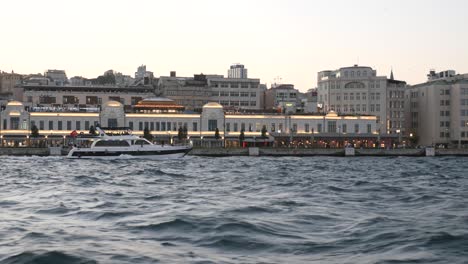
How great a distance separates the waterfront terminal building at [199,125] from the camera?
397 ft

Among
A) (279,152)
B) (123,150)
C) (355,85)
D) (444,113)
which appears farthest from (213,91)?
(123,150)

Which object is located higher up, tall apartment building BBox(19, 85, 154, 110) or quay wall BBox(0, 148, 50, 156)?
tall apartment building BBox(19, 85, 154, 110)

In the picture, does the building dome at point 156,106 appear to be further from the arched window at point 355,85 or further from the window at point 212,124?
the arched window at point 355,85

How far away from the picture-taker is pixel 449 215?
31.1 m

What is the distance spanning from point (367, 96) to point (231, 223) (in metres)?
126

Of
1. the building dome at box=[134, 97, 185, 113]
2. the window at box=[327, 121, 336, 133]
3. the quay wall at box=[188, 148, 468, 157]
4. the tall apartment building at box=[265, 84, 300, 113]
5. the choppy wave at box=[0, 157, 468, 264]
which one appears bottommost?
the choppy wave at box=[0, 157, 468, 264]

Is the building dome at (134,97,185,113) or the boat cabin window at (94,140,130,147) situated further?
Answer: the building dome at (134,97,185,113)

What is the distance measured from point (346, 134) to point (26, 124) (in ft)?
181

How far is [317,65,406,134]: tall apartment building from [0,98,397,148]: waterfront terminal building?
1801 cm

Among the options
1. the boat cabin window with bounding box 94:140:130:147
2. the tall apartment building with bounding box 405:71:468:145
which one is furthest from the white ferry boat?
the tall apartment building with bounding box 405:71:468:145

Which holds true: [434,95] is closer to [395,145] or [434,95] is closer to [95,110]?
[395,145]

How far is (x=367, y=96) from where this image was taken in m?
150

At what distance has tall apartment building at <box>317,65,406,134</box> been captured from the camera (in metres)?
149

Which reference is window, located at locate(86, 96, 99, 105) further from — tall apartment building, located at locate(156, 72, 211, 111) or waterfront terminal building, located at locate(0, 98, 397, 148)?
waterfront terminal building, located at locate(0, 98, 397, 148)
